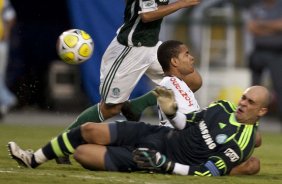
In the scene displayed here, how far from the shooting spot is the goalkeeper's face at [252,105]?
29.7ft

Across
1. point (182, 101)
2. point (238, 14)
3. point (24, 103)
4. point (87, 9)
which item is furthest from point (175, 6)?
point (24, 103)

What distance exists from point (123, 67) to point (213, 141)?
2.31 metres

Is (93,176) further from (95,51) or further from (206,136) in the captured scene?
(95,51)

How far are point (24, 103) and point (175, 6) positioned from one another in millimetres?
9598

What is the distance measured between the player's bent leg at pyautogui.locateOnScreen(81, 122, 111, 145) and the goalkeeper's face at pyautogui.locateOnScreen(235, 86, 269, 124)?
1.05 metres

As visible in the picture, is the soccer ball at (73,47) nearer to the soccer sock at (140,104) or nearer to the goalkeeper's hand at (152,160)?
the soccer sock at (140,104)

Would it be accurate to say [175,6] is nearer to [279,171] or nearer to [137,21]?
[137,21]

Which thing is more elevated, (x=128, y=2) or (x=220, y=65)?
(x=128, y=2)

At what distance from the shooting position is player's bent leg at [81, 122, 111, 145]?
912 centimetres

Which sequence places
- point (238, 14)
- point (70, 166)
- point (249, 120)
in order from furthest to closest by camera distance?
point (238, 14) < point (70, 166) < point (249, 120)

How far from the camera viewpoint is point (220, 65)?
62.4ft

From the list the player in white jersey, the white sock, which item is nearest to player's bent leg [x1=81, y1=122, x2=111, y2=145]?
the white sock

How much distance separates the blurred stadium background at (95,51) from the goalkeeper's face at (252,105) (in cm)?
786

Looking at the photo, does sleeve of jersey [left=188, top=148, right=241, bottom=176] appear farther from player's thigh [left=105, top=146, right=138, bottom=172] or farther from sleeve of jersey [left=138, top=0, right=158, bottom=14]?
sleeve of jersey [left=138, top=0, right=158, bottom=14]
